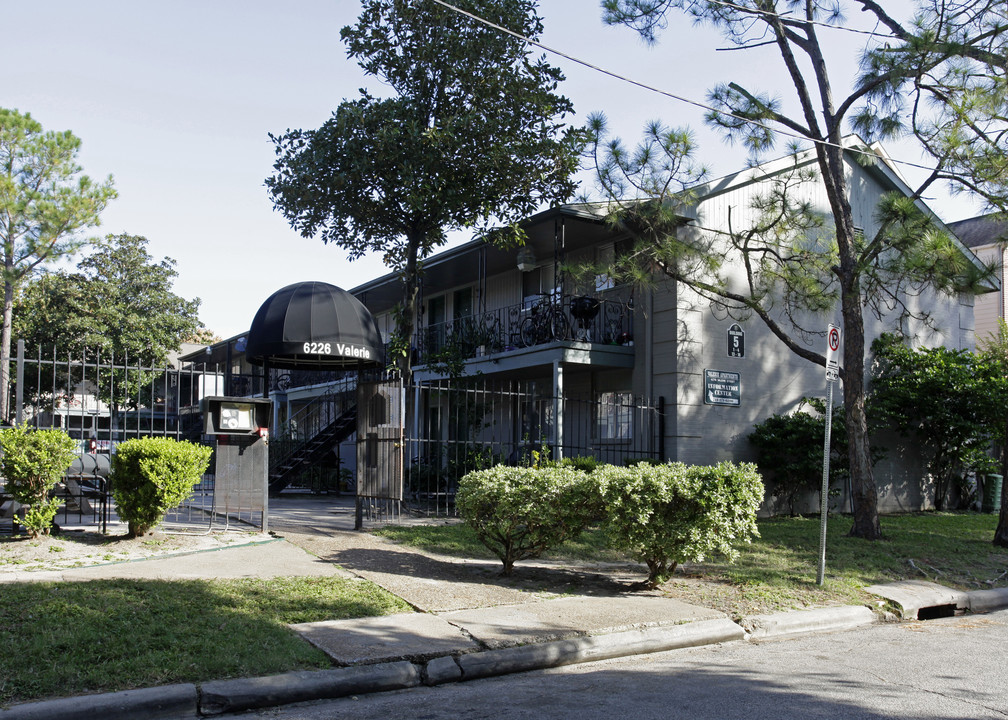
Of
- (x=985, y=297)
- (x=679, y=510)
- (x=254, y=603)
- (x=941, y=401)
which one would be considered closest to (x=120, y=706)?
(x=254, y=603)

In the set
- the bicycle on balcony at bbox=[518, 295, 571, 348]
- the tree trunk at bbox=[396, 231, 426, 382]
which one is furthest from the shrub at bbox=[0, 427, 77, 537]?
the bicycle on balcony at bbox=[518, 295, 571, 348]

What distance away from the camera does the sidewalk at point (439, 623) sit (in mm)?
4895

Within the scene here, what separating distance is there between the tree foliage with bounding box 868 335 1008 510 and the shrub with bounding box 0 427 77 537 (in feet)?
46.0

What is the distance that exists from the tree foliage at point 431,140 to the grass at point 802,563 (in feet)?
17.0

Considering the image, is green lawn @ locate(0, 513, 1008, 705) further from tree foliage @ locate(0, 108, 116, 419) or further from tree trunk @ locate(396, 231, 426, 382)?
tree foliage @ locate(0, 108, 116, 419)

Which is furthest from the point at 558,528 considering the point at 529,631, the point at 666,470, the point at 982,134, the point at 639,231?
the point at 982,134

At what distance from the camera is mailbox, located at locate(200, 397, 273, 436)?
9945mm

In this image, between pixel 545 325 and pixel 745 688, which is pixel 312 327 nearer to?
pixel 545 325

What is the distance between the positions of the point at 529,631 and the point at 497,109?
997 centimetres

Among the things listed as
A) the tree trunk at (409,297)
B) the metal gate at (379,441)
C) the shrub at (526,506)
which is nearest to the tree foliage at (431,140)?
the tree trunk at (409,297)

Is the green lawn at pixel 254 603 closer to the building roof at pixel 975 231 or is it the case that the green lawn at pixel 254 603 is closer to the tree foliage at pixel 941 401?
the tree foliage at pixel 941 401

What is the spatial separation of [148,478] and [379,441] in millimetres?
2945

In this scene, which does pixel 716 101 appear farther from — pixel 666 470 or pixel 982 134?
pixel 666 470

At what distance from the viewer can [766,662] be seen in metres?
6.04
